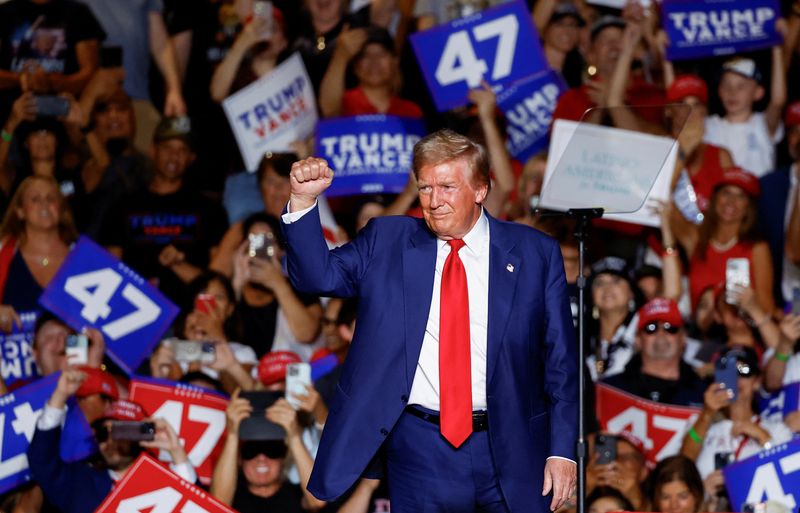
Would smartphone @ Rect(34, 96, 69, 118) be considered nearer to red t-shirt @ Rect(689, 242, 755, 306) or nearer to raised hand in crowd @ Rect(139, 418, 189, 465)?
raised hand in crowd @ Rect(139, 418, 189, 465)

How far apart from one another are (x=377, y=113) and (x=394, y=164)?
20.5 inches

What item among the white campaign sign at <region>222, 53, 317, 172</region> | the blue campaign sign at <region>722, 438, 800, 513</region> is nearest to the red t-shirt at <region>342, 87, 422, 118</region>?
the white campaign sign at <region>222, 53, 317, 172</region>

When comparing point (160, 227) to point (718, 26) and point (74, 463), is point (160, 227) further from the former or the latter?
point (718, 26)

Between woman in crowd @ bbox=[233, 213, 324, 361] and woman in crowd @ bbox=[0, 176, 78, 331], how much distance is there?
989 mm

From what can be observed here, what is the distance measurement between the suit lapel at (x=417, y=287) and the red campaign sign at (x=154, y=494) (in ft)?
5.88

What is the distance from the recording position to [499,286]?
144 inches

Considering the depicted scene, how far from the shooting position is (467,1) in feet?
25.6

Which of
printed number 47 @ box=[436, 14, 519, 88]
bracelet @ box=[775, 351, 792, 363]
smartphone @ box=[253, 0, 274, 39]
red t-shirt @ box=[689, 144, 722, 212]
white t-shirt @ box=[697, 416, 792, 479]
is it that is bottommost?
white t-shirt @ box=[697, 416, 792, 479]

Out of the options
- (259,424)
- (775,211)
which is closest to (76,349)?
(259,424)

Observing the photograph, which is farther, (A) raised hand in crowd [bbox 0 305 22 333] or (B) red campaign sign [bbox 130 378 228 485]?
(A) raised hand in crowd [bbox 0 305 22 333]

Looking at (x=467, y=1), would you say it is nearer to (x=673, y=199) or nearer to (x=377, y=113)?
(x=377, y=113)

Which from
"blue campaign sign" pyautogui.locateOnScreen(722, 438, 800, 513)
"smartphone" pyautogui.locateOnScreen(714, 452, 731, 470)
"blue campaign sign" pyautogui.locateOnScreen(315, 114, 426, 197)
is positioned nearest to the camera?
"blue campaign sign" pyautogui.locateOnScreen(722, 438, 800, 513)

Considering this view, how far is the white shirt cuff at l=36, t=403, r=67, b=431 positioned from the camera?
5.82 m

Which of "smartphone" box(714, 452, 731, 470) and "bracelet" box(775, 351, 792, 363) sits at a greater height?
"bracelet" box(775, 351, 792, 363)
